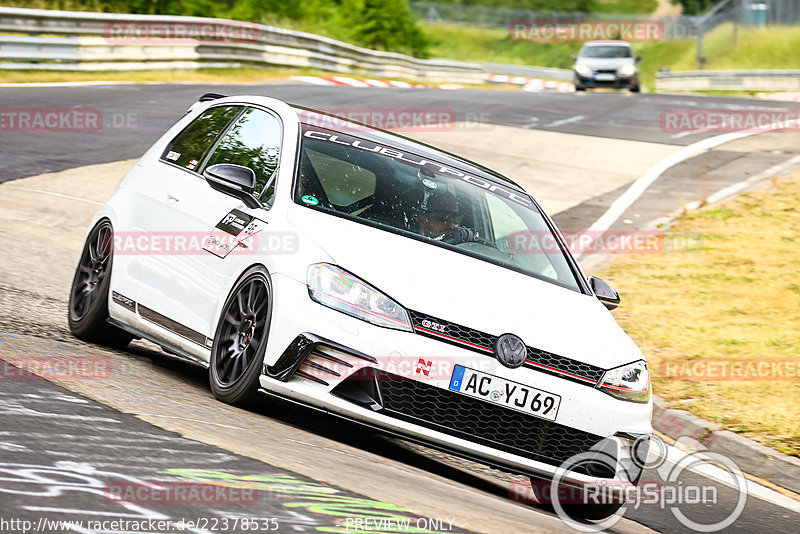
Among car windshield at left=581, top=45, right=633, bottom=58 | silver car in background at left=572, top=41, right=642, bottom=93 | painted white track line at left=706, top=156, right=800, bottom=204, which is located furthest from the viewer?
car windshield at left=581, top=45, right=633, bottom=58

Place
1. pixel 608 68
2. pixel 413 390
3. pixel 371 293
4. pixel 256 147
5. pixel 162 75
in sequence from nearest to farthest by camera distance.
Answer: pixel 413 390 < pixel 371 293 < pixel 256 147 < pixel 162 75 < pixel 608 68

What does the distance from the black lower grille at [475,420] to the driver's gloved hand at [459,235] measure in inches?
52.7

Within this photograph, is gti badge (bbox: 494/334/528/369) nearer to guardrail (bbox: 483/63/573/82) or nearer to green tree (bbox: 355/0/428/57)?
green tree (bbox: 355/0/428/57)

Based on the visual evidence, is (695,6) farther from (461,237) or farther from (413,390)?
(413,390)

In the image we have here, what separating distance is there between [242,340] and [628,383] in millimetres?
1935

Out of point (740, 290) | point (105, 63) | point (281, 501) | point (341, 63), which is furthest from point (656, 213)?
point (341, 63)

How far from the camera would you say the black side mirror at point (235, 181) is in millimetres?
6590

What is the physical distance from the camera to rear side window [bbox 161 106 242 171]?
7555mm

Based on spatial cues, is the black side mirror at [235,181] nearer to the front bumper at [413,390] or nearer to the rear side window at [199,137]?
the rear side window at [199,137]

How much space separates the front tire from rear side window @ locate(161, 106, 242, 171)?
4.90 feet

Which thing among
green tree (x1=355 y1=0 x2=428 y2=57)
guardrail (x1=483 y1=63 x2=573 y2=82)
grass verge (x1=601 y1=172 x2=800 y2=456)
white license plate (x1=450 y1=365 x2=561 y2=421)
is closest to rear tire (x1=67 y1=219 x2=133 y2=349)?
white license plate (x1=450 y1=365 x2=561 y2=421)

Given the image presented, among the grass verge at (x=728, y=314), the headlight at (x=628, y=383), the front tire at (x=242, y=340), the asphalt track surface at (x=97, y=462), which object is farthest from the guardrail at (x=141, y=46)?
the headlight at (x=628, y=383)

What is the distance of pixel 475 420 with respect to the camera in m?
5.70

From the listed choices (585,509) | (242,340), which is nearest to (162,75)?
(242,340)
